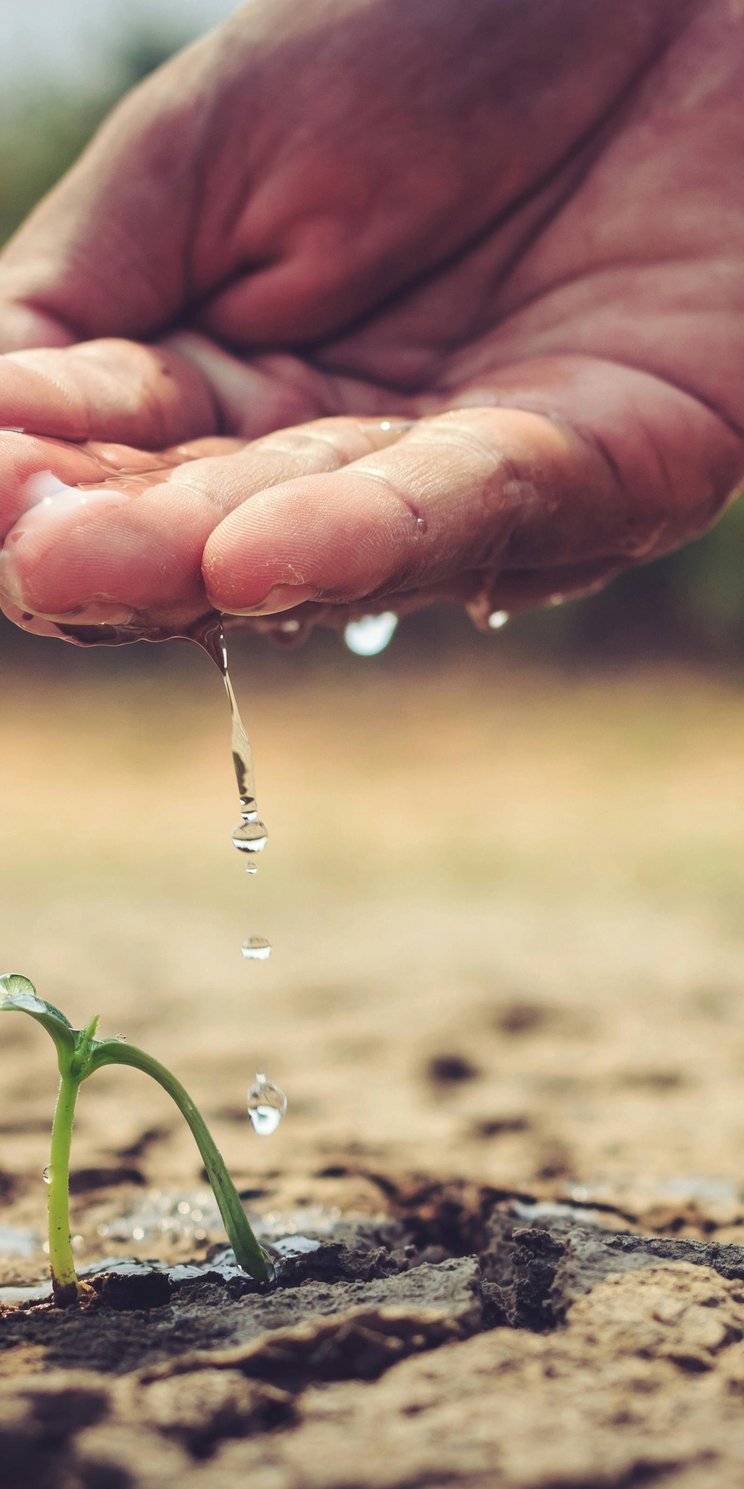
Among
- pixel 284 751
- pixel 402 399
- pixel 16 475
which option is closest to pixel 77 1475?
pixel 16 475

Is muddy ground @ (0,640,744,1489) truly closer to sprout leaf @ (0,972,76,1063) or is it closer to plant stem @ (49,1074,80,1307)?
plant stem @ (49,1074,80,1307)

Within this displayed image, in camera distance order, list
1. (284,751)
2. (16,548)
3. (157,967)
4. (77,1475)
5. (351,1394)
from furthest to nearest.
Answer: (284,751), (157,967), (16,548), (351,1394), (77,1475)

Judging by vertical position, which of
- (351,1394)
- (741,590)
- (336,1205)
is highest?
(741,590)

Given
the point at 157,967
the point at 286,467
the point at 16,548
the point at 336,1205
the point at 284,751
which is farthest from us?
the point at 284,751

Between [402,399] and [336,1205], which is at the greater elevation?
[402,399]

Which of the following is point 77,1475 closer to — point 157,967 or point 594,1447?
point 594,1447

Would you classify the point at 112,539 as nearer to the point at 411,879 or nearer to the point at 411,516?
the point at 411,516

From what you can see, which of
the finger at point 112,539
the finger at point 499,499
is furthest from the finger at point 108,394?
the finger at point 499,499
